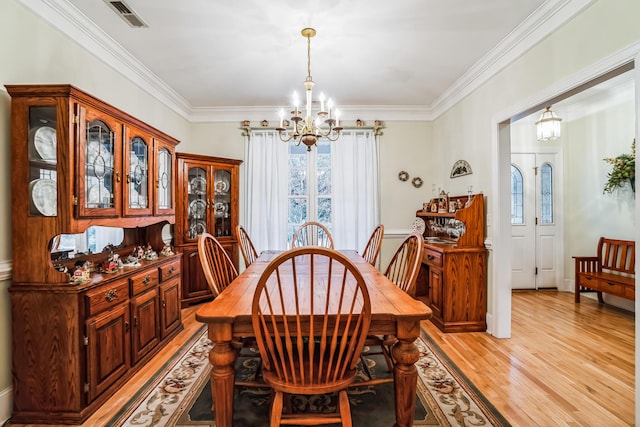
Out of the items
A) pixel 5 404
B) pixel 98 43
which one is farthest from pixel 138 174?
pixel 5 404

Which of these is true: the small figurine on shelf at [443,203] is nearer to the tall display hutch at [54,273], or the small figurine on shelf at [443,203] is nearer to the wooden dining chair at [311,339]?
the wooden dining chair at [311,339]

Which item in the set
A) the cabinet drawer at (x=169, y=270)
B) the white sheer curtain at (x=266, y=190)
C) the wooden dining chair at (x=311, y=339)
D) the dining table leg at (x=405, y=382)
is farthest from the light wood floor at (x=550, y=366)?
the white sheer curtain at (x=266, y=190)

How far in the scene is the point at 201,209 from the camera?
4.20m

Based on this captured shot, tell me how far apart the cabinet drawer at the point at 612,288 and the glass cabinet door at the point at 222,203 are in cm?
468

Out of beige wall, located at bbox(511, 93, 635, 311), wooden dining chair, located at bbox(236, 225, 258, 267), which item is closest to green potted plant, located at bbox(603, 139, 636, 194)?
beige wall, located at bbox(511, 93, 635, 311)

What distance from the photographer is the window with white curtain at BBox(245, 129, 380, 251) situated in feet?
15.4

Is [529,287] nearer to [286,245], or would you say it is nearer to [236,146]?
[286,245]

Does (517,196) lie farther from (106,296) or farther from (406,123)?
(106,296)

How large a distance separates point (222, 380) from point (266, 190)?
11.2 ft

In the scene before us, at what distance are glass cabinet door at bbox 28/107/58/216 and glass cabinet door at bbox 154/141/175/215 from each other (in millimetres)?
997

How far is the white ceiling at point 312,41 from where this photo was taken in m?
2.39

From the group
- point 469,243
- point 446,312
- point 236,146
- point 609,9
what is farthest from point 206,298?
point 609,9

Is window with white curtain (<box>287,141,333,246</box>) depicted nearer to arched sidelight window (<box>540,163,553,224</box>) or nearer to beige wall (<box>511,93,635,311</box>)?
beige wall (<box>511,93,635,311</box>)

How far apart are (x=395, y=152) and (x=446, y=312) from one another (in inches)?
95.5
